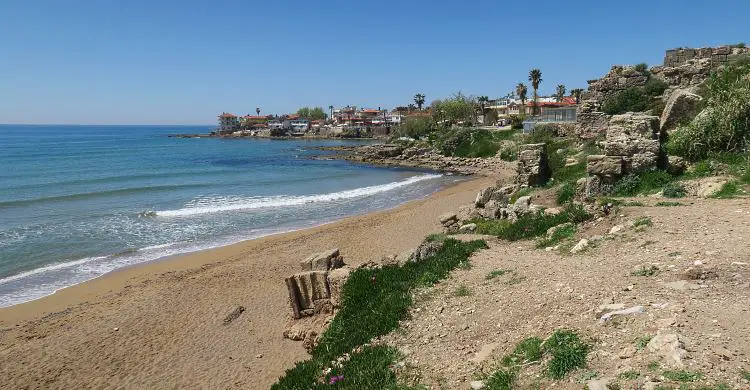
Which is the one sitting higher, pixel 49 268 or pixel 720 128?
pixel 720 128

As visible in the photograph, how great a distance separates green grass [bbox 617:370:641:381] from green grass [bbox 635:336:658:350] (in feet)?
1.61

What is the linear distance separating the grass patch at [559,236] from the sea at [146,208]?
530 inches

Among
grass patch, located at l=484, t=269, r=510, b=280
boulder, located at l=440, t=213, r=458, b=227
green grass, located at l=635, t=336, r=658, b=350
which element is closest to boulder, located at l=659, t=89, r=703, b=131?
boulder, located at l=440, t=213, r=458, b=227

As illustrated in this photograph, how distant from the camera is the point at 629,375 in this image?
463cm

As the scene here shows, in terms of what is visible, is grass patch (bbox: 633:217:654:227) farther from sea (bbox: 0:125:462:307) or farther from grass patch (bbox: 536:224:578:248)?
sea (bbox: 0:125:462:307)

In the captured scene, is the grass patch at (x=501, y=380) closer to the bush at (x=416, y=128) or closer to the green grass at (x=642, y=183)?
the green grass at (x=642, y=183)

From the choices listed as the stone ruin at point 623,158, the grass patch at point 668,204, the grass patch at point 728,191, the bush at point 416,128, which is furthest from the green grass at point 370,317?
the bush at point 416,128

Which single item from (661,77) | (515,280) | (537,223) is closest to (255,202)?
(537,223)

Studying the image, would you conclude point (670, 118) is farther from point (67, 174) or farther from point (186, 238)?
point (67, 174)

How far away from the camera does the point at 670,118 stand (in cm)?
1744

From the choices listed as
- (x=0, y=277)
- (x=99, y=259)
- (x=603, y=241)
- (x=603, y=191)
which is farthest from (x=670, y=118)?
(x=0, y=277)

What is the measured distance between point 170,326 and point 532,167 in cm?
1519

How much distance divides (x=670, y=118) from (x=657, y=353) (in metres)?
15.5

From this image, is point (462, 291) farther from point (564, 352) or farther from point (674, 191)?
point (674, 191)
